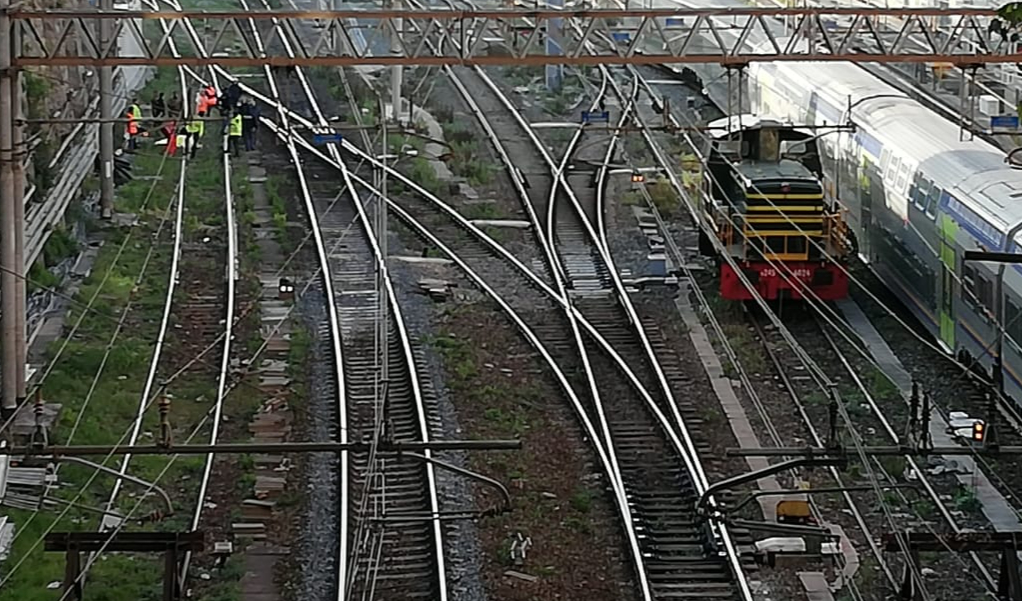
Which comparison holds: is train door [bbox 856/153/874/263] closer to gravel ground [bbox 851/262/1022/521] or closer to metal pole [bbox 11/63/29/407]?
gravel ground [bbox 851/262/1022/521]

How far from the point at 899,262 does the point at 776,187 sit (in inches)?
63.5

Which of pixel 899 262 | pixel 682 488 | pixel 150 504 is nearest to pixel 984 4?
pixel 899 262

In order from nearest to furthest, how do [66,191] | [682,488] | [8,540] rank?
[8,540]
[682,488]
[66,191]

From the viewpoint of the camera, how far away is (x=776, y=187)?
20547 millimetres

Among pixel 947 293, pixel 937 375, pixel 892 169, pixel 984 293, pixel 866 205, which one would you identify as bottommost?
pixel 937 375

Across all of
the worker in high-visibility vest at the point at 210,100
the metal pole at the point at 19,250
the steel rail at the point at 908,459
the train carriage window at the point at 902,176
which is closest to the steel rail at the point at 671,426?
the steel rail at the point at 908,459

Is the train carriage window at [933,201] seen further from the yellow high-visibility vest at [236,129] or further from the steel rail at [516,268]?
the yellow high-visibility vest at [236,129]

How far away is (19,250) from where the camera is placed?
15.9 metres

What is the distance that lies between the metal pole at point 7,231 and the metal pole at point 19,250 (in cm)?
5

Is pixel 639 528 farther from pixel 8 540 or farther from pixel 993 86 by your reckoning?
pixel 993 86

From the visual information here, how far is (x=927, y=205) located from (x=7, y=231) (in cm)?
950

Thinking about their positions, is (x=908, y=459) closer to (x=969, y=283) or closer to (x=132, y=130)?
(x=969, y=283)

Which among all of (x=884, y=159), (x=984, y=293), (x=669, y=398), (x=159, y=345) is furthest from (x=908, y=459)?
(x=159, y=345)

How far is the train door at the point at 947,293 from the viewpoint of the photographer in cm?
1819
